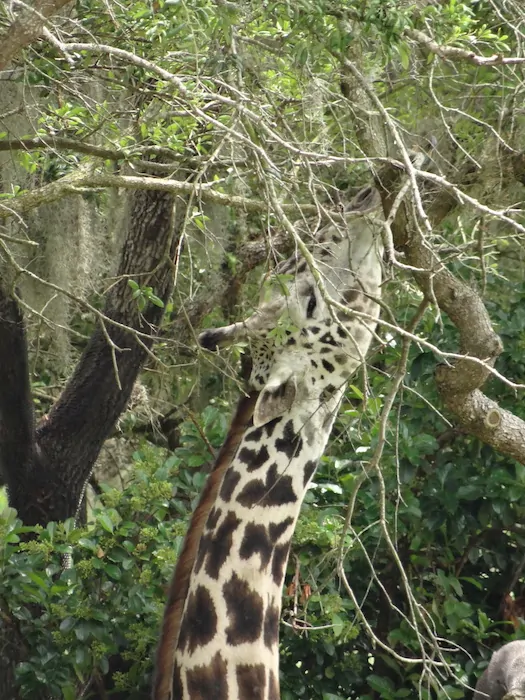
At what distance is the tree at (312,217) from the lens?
9.26 ft

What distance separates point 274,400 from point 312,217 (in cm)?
90

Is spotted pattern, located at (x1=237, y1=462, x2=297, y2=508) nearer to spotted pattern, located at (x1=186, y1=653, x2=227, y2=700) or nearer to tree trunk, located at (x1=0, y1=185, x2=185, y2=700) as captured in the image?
spotted pattern, located at (x1=186, y1=653, x2=227, y2=700)

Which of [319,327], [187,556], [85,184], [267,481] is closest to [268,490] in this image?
[267,481]

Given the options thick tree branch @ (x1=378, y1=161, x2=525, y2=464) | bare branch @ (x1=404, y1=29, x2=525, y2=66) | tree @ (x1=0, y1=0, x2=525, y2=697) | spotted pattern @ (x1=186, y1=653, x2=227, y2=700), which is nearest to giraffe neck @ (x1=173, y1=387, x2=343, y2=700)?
spotted pattern @ (x1=186, y1=653, x2=227, y2=700)

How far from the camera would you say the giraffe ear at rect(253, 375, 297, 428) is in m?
2.83

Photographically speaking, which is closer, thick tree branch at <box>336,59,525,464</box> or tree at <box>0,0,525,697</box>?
tree at <box>0,0,525,697</box>

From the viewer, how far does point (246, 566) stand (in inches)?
113

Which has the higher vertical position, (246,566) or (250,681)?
(246,566)

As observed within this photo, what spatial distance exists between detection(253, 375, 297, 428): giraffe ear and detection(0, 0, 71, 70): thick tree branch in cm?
102

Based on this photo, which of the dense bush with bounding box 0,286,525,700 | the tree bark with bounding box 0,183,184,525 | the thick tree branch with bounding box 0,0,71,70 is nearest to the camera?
the thick tree branch with bounding box 0,0,71,70

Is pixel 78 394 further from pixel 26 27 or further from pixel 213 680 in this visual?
pixel 26 27

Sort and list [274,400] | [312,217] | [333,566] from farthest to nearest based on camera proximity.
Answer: [333,566] < [312,217] < [274,400]

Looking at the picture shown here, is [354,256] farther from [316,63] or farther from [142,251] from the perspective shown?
[142,251]

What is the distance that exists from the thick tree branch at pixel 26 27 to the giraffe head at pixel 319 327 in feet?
2.83
